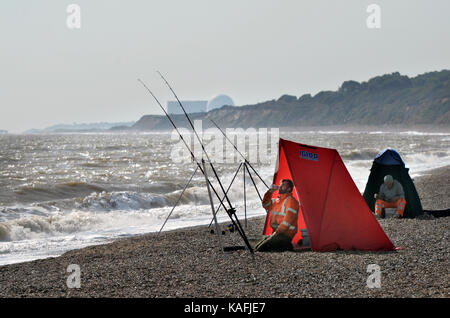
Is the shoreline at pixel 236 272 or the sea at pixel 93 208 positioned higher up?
the shoreline at pixel 236 272

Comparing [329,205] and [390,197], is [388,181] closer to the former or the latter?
[390,197]

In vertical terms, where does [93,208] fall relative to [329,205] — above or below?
below

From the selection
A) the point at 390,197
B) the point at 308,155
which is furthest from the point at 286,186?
the point at 390,197

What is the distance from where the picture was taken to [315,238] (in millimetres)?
8422

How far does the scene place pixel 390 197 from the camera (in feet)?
38.1

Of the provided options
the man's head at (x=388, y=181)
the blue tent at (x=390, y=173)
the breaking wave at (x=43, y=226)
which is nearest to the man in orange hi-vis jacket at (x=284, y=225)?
the man's head at (x=388, y=181)

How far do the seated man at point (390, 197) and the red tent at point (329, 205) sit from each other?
2.94 m

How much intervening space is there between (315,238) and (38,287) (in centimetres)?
442

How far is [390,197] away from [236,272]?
19.5 feet

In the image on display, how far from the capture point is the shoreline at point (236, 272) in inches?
240

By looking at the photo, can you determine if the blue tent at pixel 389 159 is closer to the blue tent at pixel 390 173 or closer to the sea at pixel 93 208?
the blue tent at pixel 390 173

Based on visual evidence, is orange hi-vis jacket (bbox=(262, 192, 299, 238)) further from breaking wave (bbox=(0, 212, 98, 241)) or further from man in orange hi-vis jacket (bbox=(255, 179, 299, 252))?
breaking wave (bbox=(0, 212, 98, 241))
